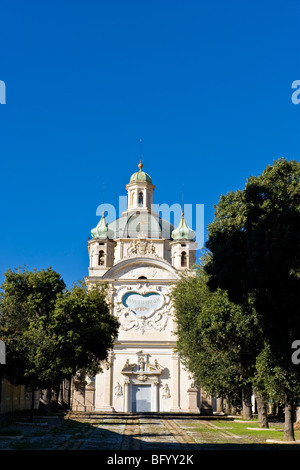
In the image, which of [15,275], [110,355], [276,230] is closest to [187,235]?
[110,355]

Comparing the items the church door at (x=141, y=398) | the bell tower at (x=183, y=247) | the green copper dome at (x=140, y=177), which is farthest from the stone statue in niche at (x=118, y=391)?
the green copper dome at (x=140, y=177)

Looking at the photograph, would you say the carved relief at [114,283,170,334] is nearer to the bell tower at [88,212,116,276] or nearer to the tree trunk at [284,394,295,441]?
the bell tower at [88,212,116,276]

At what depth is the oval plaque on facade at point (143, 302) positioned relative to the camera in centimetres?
6431

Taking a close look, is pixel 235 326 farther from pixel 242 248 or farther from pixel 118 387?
pixel 118 387

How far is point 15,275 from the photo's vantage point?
1559 inches

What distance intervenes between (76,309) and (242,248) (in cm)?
1742

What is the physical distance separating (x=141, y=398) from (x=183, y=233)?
19093 millimetres

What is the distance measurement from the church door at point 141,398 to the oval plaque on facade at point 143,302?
24.4ft

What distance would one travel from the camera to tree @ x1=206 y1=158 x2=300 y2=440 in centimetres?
2092

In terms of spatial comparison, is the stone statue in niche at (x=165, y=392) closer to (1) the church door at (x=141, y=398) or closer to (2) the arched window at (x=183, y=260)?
(1) the church door at (x=141, y=398)

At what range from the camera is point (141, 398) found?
61469mm
